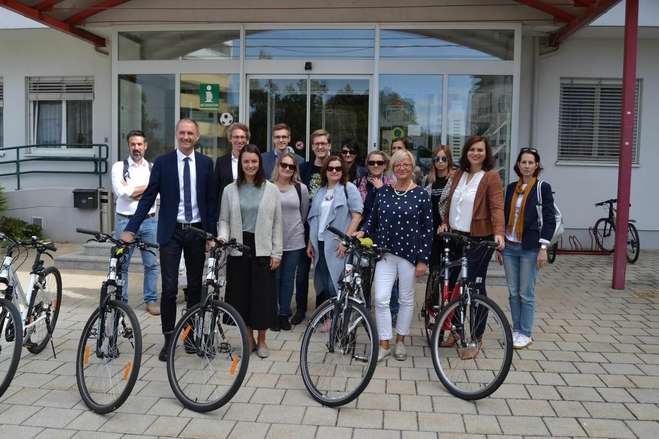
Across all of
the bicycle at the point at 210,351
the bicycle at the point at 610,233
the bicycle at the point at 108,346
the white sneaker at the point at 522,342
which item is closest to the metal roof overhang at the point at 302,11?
the bicycle at the point at 610,233

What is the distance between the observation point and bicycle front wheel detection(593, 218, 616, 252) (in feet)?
36.6

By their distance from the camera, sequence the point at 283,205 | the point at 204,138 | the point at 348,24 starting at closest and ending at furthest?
the point at 283,205 → the point at 348,24 → the point at 204,138

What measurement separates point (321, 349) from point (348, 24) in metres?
6.99

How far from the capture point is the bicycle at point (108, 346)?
159 inches

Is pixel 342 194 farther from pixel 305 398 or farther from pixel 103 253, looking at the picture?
pixel 103 253

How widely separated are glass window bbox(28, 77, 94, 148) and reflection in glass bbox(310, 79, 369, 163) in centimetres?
497

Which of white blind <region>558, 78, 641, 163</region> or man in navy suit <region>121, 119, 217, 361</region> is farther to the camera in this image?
white blind <region>558, 78, 641, 163</region>

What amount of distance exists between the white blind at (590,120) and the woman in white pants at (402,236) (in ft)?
25.6

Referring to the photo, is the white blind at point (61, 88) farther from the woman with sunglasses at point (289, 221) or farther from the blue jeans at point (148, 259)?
the woman with sunglasses at point (289, 221)

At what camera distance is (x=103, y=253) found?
934cm

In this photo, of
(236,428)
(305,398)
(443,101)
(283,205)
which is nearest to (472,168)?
(283,205)

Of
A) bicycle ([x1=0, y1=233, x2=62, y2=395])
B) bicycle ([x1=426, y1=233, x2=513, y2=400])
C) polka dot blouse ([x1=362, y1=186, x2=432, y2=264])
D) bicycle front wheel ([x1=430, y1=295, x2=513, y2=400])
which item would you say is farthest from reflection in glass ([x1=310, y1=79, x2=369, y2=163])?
bicycle front wheel ([x1=430, y1=295, x2=513, y2=400])

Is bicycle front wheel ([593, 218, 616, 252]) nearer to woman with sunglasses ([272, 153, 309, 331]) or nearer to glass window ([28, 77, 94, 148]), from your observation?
woman with sunglasses ([272, 153, 309, 331])

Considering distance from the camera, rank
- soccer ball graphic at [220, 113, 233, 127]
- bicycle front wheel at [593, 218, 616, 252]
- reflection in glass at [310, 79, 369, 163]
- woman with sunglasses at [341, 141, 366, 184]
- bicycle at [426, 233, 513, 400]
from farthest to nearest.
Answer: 1. bicycle front wheel at [593, 218, 616, 252]
2. soccer ball graphic at [220, 113, 233, 127]
3. reflection in glass at [310, 79, 369, 163]
4. woman with sunglasses at [341, 141, 366, 184]
5. bicycle at [426, 233, 513, 400]
